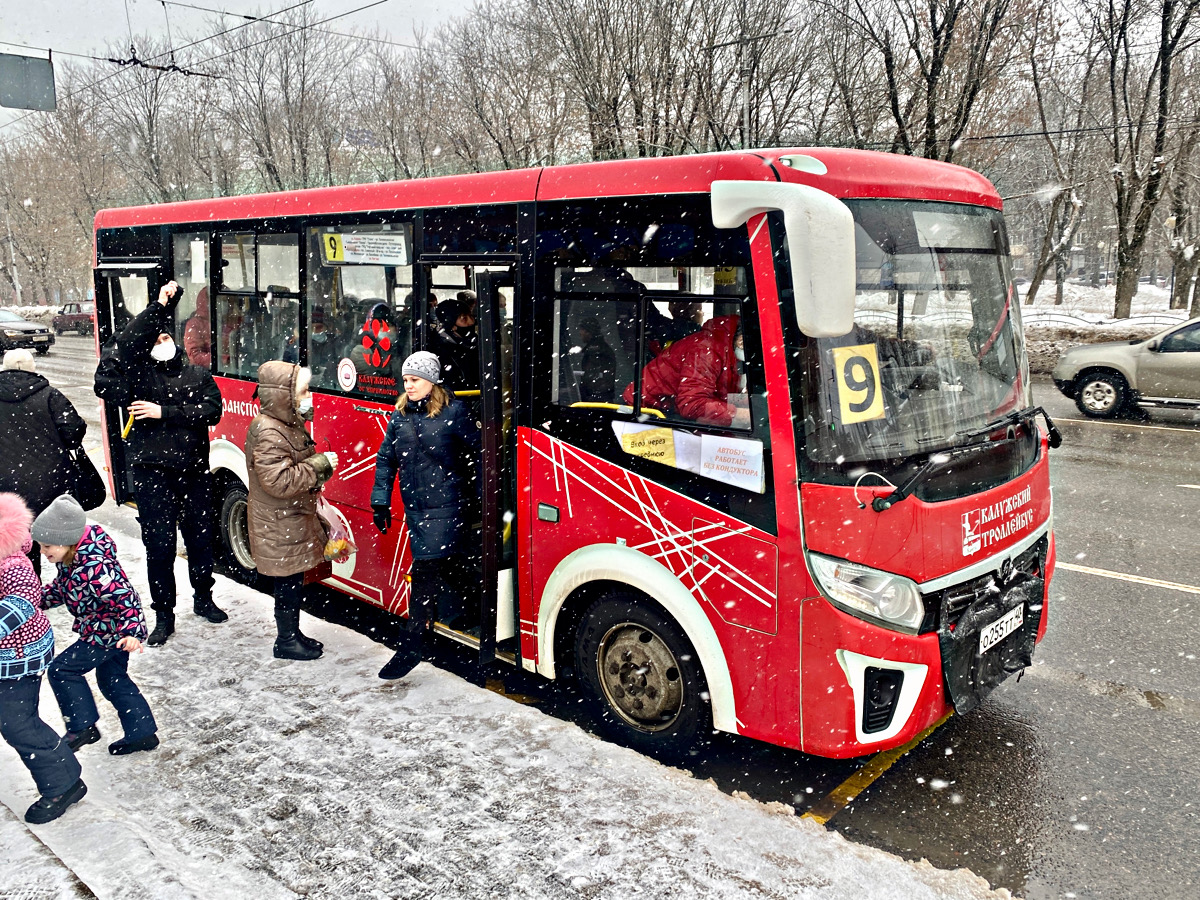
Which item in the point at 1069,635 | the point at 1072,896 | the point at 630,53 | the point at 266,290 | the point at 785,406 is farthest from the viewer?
the point at 630,53

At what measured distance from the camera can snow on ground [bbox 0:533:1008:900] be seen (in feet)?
10.8

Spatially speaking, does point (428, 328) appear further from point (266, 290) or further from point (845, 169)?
point (845, 169)

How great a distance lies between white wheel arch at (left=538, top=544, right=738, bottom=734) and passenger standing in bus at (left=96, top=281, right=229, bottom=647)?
259 centimetres

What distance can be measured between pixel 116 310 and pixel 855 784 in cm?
734

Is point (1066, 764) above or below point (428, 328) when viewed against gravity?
below

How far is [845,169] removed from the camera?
383cm

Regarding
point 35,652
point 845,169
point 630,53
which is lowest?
point 35,652

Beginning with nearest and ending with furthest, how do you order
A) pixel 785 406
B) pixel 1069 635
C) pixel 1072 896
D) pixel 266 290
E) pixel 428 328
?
pixel 1072 896 → pixel 785 406 → pixel 428 328 → pixel 1069 635 → pixel 266 290

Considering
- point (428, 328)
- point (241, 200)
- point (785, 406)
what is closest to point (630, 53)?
point (241, 200)

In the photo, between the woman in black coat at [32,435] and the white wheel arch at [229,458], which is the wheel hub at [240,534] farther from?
the woman in black coat at [32,435]

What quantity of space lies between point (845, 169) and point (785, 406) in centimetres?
103

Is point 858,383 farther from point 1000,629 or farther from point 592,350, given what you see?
point 1000,629

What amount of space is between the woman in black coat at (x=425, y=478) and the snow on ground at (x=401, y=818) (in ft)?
1.49

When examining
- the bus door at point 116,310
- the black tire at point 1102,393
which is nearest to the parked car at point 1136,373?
the black tire at point 1102,393
